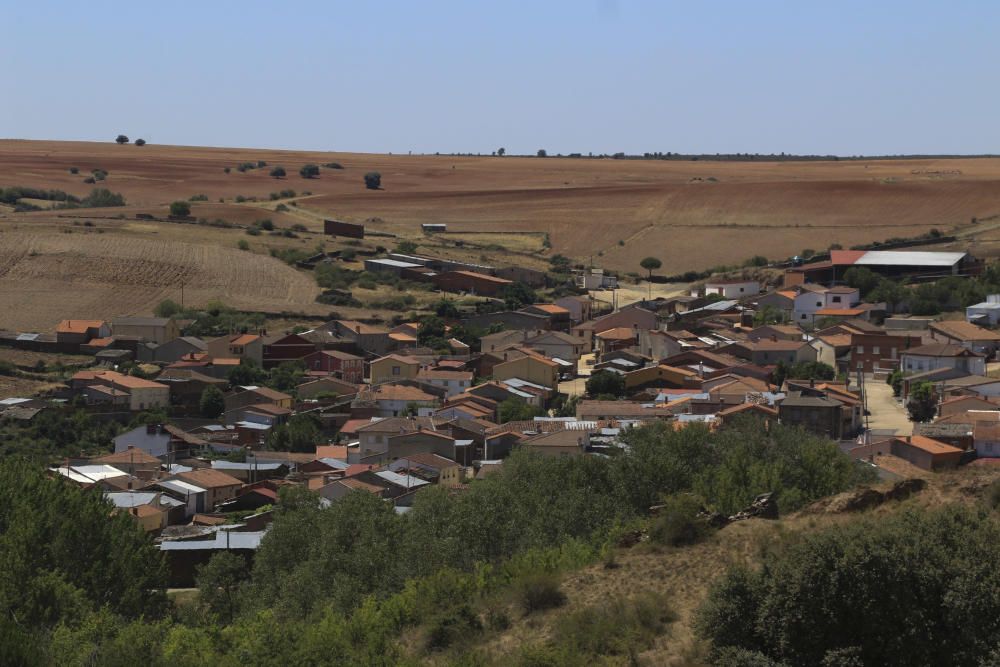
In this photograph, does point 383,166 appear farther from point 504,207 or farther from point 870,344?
point 870,344

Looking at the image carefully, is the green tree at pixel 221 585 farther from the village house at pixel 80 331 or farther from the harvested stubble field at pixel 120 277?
the harvested stubble field at pixel 120 277

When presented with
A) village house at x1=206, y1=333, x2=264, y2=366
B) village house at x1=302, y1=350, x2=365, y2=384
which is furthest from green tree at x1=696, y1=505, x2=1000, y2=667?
village house at x1=206, y1=333, x2=264, y2=366

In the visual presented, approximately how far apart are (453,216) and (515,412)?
193 ft

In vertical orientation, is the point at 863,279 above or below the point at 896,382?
above

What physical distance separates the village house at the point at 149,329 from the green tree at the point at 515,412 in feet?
55.9

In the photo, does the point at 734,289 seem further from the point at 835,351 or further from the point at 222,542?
the point at 222,542

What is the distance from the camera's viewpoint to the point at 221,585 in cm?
2680

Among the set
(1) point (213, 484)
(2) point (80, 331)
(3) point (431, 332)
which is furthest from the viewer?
(3) point (431, 332)

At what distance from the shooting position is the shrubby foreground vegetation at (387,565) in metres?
15.6

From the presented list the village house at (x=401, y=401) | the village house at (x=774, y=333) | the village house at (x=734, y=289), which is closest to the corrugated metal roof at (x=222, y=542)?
the village house at (x=401, y=401)

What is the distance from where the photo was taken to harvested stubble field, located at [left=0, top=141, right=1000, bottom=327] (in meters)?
71.9

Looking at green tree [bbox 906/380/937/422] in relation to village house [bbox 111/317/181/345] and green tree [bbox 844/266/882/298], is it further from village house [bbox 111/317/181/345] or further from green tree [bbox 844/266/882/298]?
village house [bbox 111/317/181/345]

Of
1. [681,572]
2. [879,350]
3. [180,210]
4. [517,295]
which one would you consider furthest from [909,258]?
[681,572]

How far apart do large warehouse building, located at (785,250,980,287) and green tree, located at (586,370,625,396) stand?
802 inches
